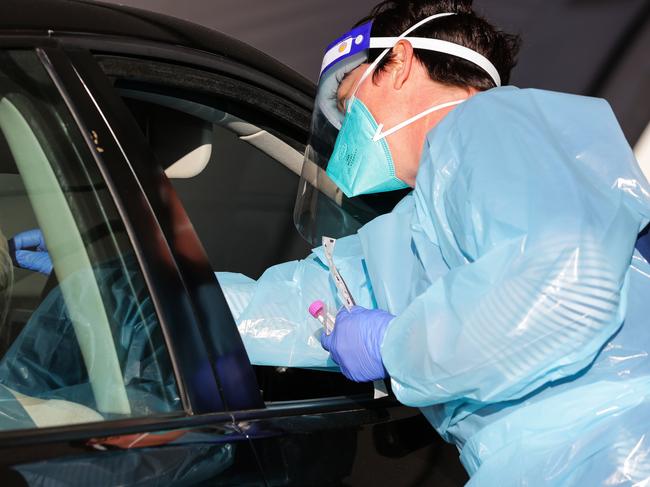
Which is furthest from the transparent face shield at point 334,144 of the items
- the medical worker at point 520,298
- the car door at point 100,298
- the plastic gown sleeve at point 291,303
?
the car door at point 100,298

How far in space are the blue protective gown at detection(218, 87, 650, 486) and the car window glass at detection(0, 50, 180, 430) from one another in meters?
0.43

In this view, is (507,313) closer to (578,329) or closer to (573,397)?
(578,329)

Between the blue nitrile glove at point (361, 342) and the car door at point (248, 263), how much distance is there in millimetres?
51

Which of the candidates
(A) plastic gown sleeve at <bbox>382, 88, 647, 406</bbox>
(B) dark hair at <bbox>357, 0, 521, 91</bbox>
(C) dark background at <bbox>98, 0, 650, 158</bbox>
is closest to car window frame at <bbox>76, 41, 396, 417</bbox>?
(A) plastic gown sleeve at <bbox>382, 88, 647, 406</bbox>

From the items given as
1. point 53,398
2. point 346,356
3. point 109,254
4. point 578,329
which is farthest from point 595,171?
point 53,398

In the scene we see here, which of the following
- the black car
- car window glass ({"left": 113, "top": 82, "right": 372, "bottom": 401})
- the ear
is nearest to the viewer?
the black car

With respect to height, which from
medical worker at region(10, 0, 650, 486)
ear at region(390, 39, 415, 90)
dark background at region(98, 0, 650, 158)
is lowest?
medical worker at region(10, 0, 650, 486)

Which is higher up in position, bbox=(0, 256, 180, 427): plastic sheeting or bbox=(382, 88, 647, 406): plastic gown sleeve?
bbox=(382, 88, 647, 406): plastic gown sleeve

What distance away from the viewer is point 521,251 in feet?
4.07

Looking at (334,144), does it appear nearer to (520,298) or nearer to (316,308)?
(316,308)

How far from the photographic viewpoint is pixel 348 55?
1.86 meters

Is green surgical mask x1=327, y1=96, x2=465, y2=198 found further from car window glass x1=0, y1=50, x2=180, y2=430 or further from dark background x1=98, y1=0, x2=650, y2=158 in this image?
dark background x1=98, y1=0, x2=650, y2=158

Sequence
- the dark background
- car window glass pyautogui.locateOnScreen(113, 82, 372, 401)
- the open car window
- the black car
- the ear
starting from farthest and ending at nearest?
the dark background → car window glass pyautogui.locateOnScreen(113, 82, 372, 401) → the ear → the open car window → the black car

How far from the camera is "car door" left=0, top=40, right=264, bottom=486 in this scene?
1.16 m
